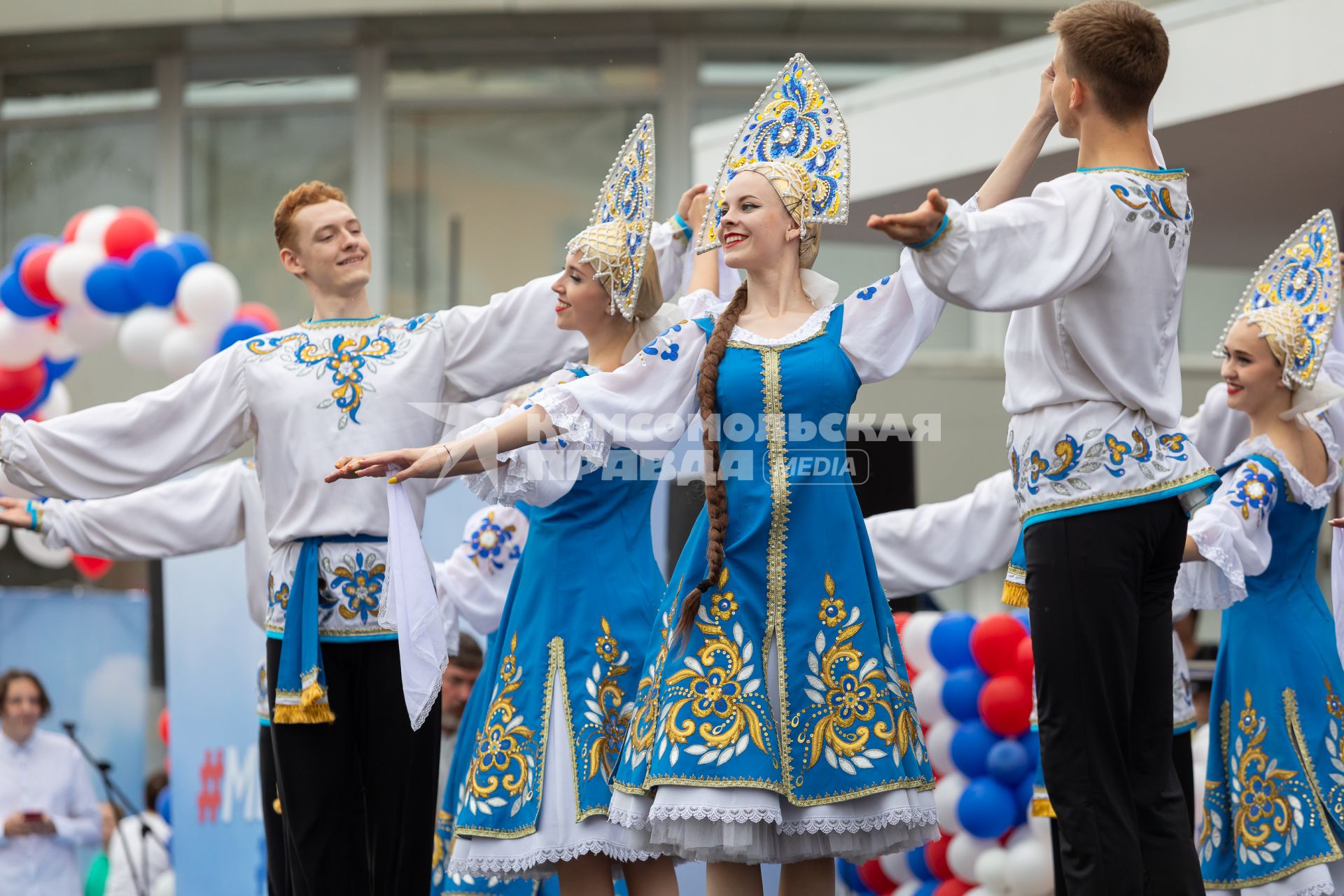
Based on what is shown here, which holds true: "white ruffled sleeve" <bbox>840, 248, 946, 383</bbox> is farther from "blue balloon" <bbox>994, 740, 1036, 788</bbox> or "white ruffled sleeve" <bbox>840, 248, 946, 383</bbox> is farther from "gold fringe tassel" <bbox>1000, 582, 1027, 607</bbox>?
"blue balloon" <bbox>994, 740, 1036, 788</bbox>

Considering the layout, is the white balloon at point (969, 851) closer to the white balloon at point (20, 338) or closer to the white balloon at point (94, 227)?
the white balloon at point (94, 227)

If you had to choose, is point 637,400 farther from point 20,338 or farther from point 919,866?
point 20,338

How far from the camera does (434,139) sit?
10.4m

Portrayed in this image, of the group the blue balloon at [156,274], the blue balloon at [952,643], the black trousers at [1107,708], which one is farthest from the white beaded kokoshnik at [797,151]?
the blue balloon at [156,274]

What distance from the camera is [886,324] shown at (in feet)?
9.20

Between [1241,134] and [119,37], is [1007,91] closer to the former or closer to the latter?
[1241,134]

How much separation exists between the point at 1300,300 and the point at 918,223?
2006 millimetres

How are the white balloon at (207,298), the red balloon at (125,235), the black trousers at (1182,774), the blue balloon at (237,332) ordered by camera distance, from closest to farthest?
the black trousers at (1182,774)
the blue balloon at (237,332)
the white balloon at (207,298)
the red balloon at (125,235)

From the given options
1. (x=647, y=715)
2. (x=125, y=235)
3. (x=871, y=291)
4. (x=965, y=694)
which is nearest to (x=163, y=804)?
(x=125, y=235)

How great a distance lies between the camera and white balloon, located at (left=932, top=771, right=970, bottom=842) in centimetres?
437

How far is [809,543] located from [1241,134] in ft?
10.2

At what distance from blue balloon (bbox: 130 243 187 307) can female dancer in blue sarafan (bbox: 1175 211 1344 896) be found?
12.3 ft

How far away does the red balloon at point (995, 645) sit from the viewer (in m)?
4.39

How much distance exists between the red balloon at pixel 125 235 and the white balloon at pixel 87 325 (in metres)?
0.23
